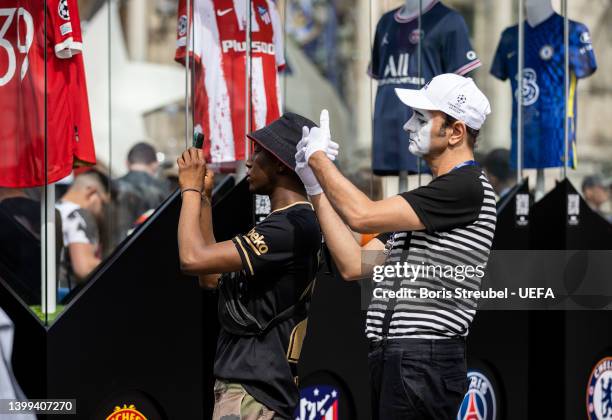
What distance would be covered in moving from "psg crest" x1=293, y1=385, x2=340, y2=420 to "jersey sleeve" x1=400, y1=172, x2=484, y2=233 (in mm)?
1827

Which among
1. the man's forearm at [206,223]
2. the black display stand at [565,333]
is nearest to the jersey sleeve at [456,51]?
the black display stand at [565,333]

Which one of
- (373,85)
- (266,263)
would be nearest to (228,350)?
(266,263)

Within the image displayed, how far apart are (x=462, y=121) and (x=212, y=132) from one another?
6.27 feet

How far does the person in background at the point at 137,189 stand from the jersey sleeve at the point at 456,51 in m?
1.82

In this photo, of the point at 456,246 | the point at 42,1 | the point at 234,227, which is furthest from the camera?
the point at 234,227

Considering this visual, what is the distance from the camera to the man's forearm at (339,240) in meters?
3.22

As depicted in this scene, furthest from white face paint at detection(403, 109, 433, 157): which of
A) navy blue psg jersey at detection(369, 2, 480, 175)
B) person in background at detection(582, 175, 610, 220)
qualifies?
person in background at detection(582, 175, 610, 220)

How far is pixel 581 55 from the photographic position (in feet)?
21.4

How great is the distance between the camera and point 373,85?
591cm

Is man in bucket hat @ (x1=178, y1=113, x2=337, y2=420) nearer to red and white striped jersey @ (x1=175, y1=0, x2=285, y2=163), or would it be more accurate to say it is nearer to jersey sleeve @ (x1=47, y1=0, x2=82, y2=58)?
jersey sleeve @ (x1=47, y1=0, x2=82, y2=58)

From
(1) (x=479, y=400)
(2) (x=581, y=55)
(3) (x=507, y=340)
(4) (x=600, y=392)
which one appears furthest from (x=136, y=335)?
(2) (x=581, y=55)

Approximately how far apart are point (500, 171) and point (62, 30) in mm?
2889

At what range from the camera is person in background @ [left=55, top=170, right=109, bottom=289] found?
5566 mm

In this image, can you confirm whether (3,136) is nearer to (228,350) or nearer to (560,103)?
(228,350)
